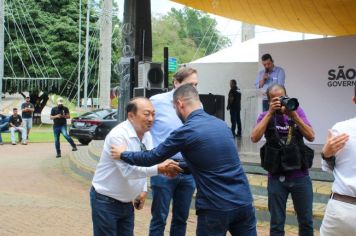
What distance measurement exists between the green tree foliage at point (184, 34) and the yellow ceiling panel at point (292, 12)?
63.1 metres

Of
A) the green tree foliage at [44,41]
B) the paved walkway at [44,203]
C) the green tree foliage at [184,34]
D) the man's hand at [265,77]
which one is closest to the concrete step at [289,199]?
the paved walkway at [44,203]

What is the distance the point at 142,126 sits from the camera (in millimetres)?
4168

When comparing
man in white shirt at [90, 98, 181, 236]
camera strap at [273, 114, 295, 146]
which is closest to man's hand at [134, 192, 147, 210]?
man in white shirt at [90, 98, 181, 236]

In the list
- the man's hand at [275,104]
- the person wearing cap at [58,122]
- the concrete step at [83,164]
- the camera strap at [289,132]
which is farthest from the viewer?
the person wearing cap at [58,122]

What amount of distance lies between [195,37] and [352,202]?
90859mm

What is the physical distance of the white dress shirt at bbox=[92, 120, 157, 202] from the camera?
4.06 meters

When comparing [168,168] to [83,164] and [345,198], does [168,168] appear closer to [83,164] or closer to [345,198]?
[345,198]

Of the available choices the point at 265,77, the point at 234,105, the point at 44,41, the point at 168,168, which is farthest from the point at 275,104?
the point at 44,41

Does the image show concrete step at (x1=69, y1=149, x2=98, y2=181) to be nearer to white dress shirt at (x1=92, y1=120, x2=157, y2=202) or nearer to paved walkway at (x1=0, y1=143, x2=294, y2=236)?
paved walkway at (x1=0, y1=143, x2=294, y2=236)

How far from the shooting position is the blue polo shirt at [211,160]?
3734mm

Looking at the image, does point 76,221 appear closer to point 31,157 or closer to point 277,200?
point 277,200

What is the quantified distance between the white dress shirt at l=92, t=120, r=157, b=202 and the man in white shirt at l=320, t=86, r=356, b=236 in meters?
1.37

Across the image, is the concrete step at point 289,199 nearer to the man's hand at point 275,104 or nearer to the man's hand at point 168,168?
the man's hand at point 275,104

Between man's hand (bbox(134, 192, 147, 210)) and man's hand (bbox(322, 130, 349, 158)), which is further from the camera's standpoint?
man's hand (bbox(134, 192, 147, 210))
